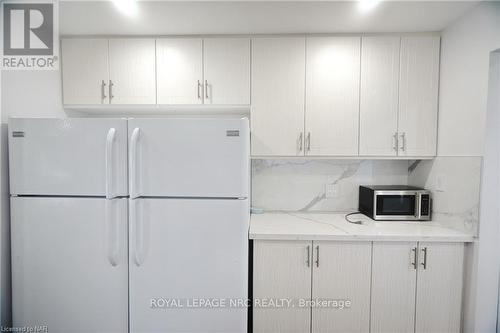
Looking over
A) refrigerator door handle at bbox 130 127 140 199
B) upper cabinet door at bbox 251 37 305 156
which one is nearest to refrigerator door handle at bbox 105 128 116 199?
refrigerator door handle at bbox 130 127 140 199

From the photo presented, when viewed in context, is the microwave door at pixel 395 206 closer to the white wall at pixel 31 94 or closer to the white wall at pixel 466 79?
the white wall at pixel 466 79

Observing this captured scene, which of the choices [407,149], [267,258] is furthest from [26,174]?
[407,149]

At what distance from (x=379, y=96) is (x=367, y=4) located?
650 millimetres

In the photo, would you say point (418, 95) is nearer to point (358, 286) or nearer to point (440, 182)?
point (440, 182)

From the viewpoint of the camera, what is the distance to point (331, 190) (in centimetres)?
224

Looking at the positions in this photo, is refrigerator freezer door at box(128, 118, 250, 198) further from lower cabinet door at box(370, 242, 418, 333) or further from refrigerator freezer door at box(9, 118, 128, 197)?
lower cabinet door at box(370, 242, 418, 333)

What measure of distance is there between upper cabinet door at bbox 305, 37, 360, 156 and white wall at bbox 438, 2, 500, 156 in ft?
2.04

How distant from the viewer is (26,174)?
1.51m

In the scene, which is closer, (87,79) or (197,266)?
(197,266)

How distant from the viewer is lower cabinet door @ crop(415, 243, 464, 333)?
1.65 meters

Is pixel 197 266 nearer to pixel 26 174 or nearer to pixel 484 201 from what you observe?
pixel 26 174

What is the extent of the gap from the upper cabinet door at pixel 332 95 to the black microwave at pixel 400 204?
429mm

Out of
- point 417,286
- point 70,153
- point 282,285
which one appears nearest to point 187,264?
point 282,285

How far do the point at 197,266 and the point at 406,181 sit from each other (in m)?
1.95
